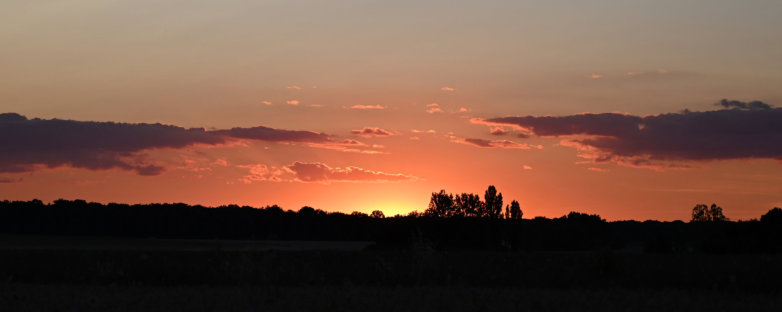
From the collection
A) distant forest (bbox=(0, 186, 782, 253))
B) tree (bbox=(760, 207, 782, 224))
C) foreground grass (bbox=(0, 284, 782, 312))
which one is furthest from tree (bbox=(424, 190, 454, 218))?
foreground grass (bbox=(0, 284, 782, 312))

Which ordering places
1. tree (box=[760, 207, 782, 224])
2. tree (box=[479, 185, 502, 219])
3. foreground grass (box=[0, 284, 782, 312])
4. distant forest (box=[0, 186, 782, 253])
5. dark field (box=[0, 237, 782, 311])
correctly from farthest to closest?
tree (box=[479, 185, 502, 219]), distant forest (box=[0, 186, 782, 253]), tree (box=[760, 207, 782, 224]), dark field (box=[0, 237, 782, 311]), foreground grass (box=[0, 284, 782, 312])

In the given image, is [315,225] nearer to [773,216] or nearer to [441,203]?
[441,203]

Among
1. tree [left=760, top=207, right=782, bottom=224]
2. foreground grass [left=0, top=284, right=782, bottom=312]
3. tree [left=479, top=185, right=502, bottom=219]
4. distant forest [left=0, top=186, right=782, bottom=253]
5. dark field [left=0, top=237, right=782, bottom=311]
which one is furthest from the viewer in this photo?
tree [left=479, top=185, right=502, bottom=219]

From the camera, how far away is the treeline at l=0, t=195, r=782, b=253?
353 feet

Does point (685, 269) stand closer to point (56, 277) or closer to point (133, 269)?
point (133, 269)

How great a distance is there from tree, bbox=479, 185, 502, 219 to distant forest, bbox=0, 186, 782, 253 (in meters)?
0.15

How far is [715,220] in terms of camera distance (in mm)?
149375

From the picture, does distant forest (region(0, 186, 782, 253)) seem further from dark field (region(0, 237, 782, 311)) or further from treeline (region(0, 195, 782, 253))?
dark field (region(0, 237, 782, 311))

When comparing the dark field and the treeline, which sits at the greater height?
the treeline

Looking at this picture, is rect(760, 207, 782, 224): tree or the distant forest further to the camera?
the distant forest

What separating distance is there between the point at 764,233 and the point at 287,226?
221ft

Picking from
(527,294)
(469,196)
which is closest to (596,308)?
(527,294)

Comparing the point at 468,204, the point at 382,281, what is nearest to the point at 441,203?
the point at 468,204

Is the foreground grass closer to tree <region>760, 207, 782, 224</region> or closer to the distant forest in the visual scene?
tree <region>760, 207, 782, 224</region>
